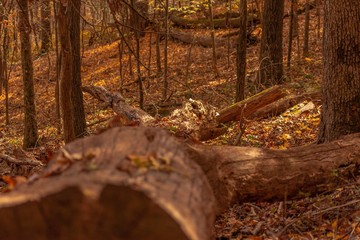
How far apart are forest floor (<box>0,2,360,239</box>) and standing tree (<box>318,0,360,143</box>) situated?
3.79 ft

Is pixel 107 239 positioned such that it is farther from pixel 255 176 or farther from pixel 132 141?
pixel 255 176

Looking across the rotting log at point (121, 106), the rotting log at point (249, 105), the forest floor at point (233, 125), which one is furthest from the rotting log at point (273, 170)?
the rotting log at point (249, 105)

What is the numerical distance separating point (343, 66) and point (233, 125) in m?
3.78

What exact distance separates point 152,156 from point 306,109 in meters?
7.28

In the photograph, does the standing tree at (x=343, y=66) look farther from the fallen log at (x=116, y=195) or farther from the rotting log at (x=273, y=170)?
the fallen log at (x=116, y=195)

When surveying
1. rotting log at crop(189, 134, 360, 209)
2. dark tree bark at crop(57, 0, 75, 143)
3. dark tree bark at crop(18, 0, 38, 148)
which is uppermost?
dark tree bark at crop(57, 0, 75, 143)

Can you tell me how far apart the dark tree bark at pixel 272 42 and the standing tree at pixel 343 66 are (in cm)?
712

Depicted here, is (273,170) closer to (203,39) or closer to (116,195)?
(116,195)

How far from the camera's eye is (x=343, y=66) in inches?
227

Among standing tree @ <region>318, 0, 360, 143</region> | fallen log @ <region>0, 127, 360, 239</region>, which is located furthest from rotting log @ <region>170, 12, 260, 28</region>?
fallen log @ <region>0, 127, 360, 239</region>

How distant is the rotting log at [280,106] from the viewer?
9828 mm

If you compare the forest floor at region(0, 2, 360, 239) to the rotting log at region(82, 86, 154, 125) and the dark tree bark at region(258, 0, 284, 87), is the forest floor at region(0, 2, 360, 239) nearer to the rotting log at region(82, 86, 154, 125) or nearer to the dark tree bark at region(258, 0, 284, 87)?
the dark tree bark at region(258, 0, 284, 87)

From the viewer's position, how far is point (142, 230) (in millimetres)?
A: 2252

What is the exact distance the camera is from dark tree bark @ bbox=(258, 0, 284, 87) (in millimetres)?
13055
